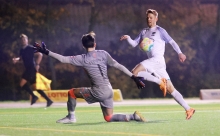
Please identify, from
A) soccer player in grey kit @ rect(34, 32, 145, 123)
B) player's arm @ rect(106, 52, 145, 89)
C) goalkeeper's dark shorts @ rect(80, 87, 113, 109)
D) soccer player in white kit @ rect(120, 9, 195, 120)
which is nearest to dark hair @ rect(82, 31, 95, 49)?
soccer player in grey kit @ rect(34, 32, 145, 123)

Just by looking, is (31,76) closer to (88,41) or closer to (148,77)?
(148,77)

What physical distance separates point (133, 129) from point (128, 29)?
16.5m

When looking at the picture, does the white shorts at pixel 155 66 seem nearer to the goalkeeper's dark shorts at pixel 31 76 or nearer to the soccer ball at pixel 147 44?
the soccer ball at pixel 147 44

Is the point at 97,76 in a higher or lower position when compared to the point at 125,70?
lower

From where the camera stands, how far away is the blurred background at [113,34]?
26.7 metres

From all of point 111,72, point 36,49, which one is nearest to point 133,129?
point 36,49

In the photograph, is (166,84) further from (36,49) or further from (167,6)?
(167,6)

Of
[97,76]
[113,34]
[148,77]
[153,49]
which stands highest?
[113,34]

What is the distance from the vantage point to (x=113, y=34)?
27.5m

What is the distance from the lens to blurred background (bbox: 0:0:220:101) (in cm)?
2669

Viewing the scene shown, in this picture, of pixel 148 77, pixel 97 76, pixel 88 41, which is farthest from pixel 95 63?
pixel 148 77

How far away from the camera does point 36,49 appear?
12.0 m

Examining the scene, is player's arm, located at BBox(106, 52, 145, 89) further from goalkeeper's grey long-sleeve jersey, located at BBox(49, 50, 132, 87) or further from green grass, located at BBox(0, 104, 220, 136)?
green grass, located at BBox(0, 104, 220, 136)

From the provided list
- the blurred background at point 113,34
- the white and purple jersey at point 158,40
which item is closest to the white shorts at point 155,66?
the white and purple jersey at point 158,40
